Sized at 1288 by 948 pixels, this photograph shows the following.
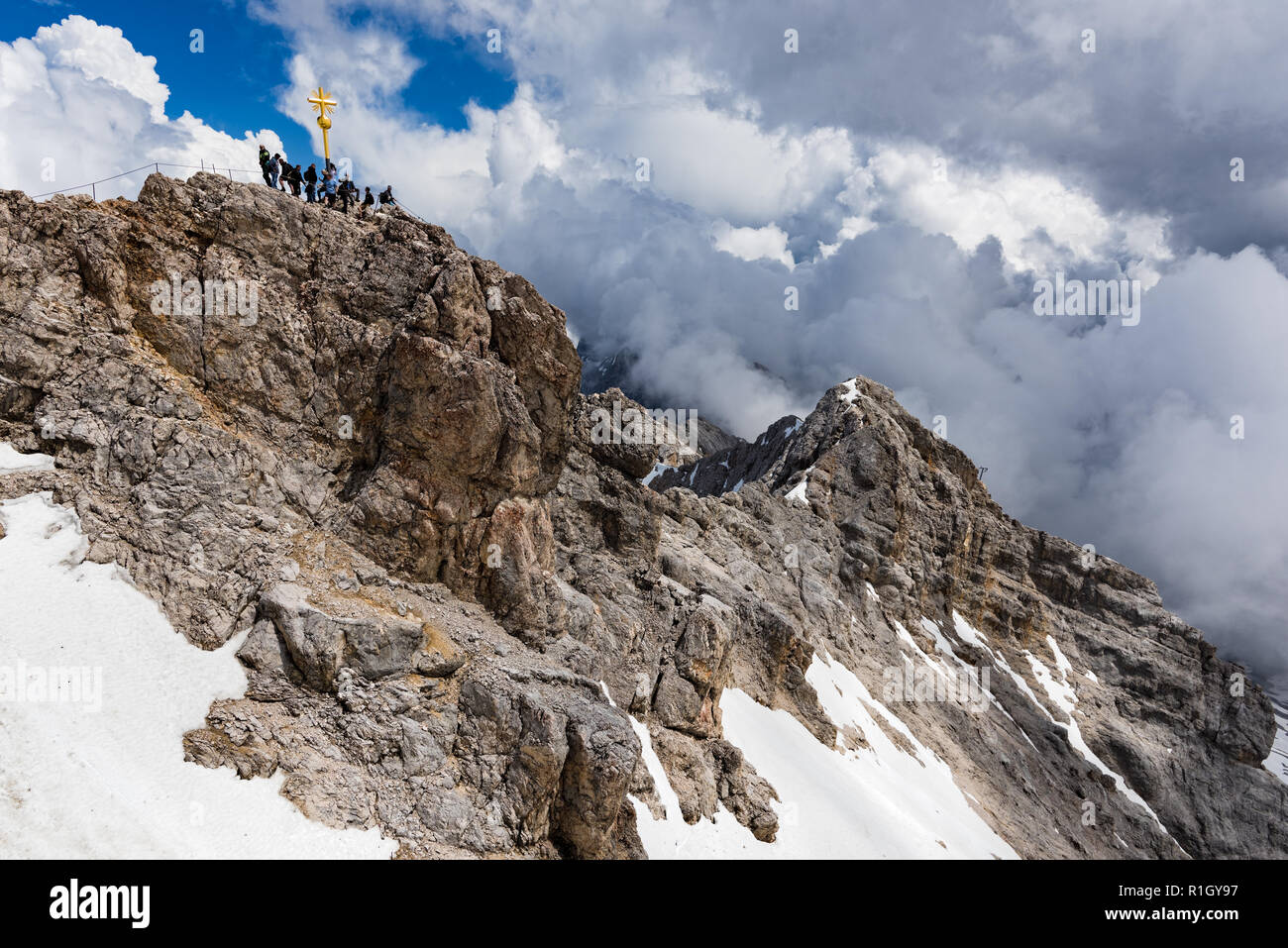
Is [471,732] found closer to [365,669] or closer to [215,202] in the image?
[365,669]

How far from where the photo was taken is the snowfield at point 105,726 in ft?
52.9

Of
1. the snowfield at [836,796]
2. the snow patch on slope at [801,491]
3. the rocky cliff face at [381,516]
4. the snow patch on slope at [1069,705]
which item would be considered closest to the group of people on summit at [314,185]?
the rocky cliff face at [381,516]

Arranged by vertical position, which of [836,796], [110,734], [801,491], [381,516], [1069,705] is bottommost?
[1069,705]

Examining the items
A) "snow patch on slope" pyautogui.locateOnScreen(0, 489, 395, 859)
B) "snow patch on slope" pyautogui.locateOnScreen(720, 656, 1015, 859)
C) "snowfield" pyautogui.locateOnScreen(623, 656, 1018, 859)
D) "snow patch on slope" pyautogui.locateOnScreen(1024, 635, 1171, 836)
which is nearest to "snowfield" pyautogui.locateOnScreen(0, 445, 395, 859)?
"snow patch on slope" pyautogui.locateOnScreen(0, 489, 395, 859)

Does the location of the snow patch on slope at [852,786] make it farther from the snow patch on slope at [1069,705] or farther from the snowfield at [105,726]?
the snow patch on slope at [1069,705]

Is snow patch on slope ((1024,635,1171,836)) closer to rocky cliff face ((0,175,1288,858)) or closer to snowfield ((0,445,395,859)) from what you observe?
rocky cliff face ((0,175,1288,858))

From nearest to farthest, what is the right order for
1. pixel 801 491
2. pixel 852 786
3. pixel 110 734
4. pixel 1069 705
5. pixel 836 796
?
pixel 110 734 → pixel 836 796 → pixel 852 786 → pixel 801 491 → pixel 1069 705

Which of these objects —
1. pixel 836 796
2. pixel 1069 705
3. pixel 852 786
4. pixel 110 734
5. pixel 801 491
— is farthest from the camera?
pixel 1069 705

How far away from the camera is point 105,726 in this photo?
17.9 m

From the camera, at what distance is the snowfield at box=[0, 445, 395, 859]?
16125 millimetres

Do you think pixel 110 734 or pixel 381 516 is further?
pixel 381 516

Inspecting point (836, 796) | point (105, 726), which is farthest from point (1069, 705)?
point (105, 726)

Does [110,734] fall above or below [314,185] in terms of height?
below

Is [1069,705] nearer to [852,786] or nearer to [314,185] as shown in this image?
[852,786]
